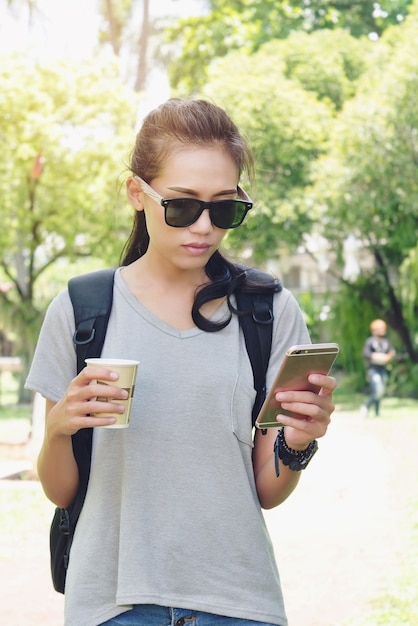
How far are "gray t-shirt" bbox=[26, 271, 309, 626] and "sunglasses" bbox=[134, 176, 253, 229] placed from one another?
245mm

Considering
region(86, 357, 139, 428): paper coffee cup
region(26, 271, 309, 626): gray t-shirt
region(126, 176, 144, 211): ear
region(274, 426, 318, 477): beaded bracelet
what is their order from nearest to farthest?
region(86, 357, 139, 428): paper coffee cup < region(26, 271, 309, 626): gray t-shirt < region(274, 426, 318, 477): beaded bracelet < region(126, 176, 144, 211): ear

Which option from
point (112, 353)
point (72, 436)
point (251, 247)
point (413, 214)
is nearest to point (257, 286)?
point (112, 353)

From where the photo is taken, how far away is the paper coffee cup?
1861 millimetres

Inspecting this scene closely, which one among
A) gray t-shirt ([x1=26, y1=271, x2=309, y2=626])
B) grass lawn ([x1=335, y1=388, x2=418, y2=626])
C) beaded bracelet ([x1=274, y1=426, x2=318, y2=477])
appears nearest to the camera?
gray t-shirt ([x1=26, y1=271, x2=309, y2=626])

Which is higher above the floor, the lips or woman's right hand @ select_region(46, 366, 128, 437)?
the lips

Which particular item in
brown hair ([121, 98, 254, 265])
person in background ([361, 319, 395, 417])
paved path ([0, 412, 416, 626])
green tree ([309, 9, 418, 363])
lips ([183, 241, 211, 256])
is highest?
brown hair ([121, 98, 254, 265])

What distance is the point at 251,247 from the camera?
24891 mm

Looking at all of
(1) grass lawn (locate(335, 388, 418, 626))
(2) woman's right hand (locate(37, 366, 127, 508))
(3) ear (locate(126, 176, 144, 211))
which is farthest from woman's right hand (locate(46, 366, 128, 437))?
→ (1) grass lawn (locate(335, 388, 418, 626))

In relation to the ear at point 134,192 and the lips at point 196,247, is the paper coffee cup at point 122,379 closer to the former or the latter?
the lips at point 196,247

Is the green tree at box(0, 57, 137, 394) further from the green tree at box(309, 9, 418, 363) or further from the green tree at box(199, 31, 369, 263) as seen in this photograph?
the green tree at box(309, 9, 418, 363)

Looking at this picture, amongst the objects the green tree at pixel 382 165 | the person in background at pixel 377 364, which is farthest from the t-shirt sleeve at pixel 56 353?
the green tree at pixel 382 165

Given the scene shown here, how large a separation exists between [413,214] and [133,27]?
24.0 metres

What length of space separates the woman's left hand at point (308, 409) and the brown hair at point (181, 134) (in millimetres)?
580

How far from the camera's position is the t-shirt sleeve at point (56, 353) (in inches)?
82.7
